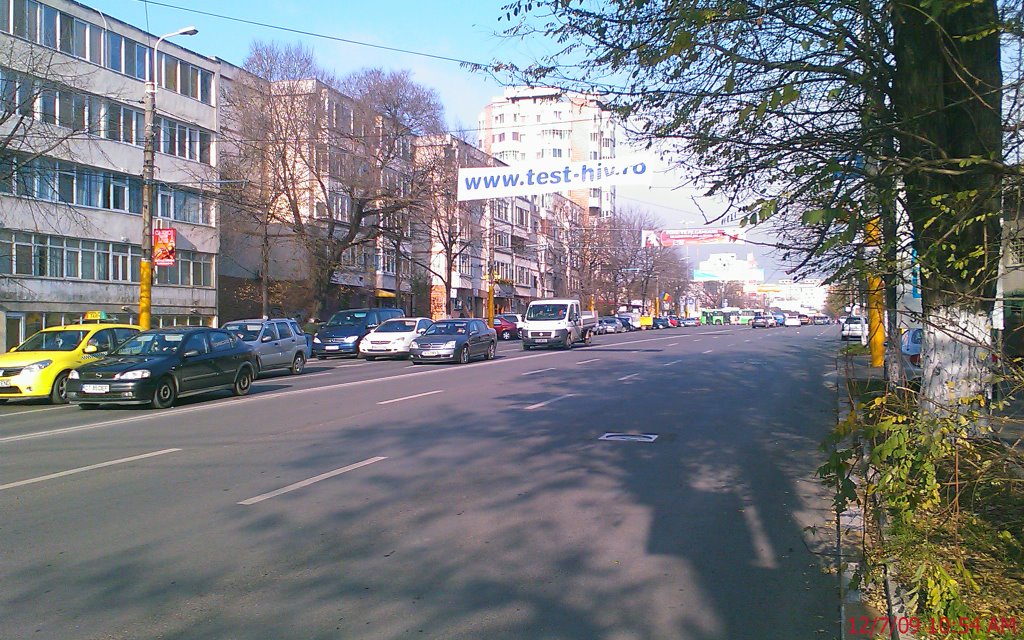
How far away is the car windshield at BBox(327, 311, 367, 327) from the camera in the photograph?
35.2m

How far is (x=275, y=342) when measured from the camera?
24250mm

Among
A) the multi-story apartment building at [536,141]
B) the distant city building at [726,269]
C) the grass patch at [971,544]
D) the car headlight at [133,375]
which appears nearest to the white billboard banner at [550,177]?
the car headlight at [133,375]

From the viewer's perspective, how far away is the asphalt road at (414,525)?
5.13 meters

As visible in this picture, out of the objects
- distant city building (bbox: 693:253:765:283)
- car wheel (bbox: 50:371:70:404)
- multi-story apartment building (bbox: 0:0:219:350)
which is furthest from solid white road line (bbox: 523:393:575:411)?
distant city building (bbox: 693:253:765:283)

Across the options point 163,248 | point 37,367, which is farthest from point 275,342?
point 37,367

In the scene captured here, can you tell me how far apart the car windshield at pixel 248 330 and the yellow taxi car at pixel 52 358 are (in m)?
4.82

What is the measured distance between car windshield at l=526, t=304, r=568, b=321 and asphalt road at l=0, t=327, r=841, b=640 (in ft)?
68.9

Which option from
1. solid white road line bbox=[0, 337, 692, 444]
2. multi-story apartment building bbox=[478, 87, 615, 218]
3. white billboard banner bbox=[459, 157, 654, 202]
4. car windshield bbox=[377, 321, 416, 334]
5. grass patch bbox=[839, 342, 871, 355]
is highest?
multi-story apartment building bbox=[478, 87, 615, 218]

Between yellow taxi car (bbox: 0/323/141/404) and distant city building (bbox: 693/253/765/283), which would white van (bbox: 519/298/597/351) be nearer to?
yellow taxi car (bbox: 0/323/141/404)

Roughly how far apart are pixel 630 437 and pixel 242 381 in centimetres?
989

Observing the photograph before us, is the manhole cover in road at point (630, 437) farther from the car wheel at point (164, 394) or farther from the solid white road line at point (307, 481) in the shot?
the car wheel at point (164, 394)

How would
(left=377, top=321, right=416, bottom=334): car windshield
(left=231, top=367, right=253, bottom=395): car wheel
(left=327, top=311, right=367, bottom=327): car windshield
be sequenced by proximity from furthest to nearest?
(left=327, top=311, right=367, bottom=327): car windshield → (left=377, top=321, right=416, bottom=334): car windshield → (left=231, top=367, right=253, bottom=395): car wheel

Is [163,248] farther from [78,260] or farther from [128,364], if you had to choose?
[128,364]

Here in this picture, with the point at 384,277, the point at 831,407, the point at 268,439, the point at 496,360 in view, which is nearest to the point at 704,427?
the point at 831,407
